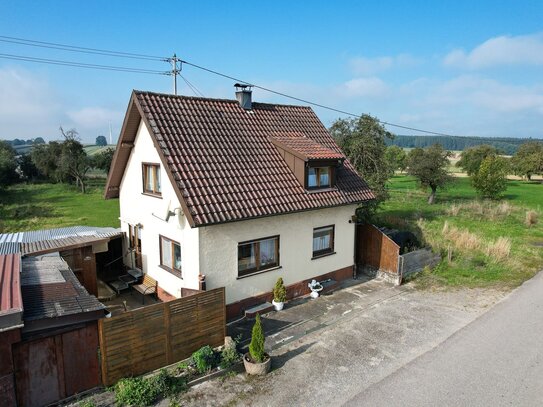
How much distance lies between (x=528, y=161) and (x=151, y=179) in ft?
272

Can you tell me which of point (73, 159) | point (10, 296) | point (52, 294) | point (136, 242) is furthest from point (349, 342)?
point (73, 159)

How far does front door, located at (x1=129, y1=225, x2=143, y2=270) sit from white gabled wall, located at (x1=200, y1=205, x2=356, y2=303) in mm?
5035

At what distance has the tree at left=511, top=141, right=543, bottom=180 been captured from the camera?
7400cm

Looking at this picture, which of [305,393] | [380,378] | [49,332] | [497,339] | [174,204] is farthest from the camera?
[174,204]

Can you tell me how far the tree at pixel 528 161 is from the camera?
243 ft

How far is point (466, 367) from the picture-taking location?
9750mm

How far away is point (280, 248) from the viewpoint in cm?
1335

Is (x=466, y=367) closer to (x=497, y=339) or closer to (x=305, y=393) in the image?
(x=497, y=339)

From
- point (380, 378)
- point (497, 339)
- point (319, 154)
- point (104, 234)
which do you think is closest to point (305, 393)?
point (380, 378)

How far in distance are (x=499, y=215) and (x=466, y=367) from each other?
27106 millimetres

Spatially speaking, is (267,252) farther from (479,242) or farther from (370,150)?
(479,242)

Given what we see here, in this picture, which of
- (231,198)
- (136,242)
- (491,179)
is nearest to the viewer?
(231,198)

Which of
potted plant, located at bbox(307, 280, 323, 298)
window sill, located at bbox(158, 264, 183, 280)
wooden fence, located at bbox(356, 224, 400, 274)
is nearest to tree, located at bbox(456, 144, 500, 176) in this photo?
wooden fence, located at bbox(356, 224, 400, 274)

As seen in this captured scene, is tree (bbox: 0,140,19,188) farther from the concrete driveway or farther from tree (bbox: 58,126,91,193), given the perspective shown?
the concrete driveway
